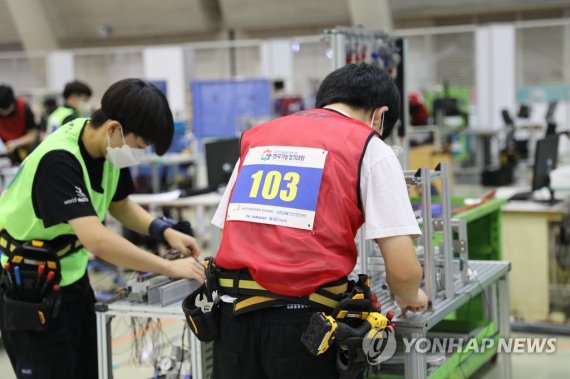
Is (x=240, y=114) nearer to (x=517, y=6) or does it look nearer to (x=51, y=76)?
(x=51, y=76)

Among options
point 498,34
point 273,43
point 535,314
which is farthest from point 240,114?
point 535,314

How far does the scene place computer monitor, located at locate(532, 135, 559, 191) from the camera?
4.86m

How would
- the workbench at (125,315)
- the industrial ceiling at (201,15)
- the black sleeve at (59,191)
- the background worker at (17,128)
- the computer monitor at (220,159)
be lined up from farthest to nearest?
the industrial ceiling at (201,15)
the background worker at (17,128)
the computer monitor at (220,159)
the workbench at (125,315)
the black sleeve at (59,191)

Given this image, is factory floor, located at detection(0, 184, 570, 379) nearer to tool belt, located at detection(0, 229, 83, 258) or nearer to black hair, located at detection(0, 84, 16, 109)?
tool belt, located at detection(0, 229, 83, 258)

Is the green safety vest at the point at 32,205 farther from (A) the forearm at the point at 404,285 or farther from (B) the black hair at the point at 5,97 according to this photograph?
(B) the black hair at the point at 5,97

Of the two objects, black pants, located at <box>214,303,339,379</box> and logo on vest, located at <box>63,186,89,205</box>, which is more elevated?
logo on vest, located at <box>63,186,89,205</box>

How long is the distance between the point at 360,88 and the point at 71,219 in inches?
37.0

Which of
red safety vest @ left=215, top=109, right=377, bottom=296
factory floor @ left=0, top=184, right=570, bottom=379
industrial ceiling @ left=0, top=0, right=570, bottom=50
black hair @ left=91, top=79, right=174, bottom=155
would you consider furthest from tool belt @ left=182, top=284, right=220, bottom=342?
industrial ceiling @ left=0, top=0, right=570, bottom=50

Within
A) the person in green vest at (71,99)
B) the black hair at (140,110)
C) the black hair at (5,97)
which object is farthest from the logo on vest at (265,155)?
the black hair at (5,97)

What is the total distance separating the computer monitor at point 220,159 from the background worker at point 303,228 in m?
3.67

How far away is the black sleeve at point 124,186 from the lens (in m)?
2.73

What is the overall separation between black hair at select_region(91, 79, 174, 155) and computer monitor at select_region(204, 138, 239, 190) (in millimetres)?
3194

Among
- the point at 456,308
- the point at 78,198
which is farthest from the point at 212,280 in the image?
the point at 456,308

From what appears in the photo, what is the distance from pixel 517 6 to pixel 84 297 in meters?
12.0
